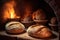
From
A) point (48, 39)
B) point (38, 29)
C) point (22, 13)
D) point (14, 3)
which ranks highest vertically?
point (14, 3)

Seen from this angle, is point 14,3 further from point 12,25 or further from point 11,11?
point 12,25

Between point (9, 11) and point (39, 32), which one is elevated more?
point (9, 11)

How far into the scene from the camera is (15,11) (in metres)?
2.25

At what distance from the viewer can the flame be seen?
2.19 metres

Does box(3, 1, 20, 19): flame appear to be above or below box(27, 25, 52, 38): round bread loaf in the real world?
above

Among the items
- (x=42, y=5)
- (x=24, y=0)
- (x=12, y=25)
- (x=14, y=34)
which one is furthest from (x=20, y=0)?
(x=14, y=34)

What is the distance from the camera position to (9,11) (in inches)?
87.3

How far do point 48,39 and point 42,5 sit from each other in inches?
32.6

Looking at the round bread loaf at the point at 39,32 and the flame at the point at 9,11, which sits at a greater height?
the flame at the point at 9,11

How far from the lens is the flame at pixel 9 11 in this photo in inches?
86.1

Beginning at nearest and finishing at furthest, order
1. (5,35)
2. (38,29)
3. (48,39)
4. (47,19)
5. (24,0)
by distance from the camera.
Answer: (48,39) < (38,29) < (5,35) < (47,19) < (24,0)

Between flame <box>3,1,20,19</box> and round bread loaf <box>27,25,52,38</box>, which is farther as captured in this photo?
flame <box>3,1,20,19</box>

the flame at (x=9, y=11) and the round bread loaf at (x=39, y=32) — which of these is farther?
the flame at (x=9, y=11)

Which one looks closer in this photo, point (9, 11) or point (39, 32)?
point (39, 32)
